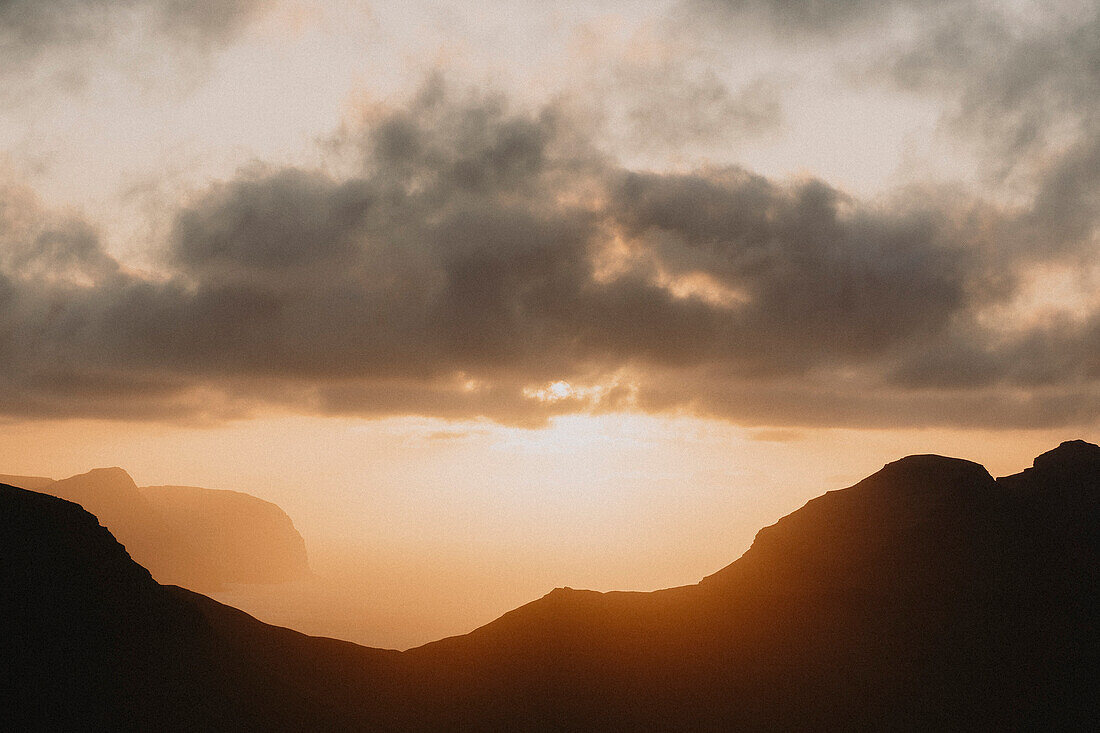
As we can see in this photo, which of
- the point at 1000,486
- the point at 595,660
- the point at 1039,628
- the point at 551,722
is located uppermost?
the point at 1000,486

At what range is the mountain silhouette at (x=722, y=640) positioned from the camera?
207ft

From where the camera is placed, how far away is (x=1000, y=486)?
87812mm

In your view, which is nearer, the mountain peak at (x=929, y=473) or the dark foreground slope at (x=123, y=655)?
the dark foreground slope at (x=123, y=655)

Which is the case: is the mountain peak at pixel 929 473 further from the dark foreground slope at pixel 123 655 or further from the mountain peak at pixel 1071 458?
the dark foreground slope at pixel 123 655

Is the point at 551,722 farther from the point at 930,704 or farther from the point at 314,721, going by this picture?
the point at 930,704

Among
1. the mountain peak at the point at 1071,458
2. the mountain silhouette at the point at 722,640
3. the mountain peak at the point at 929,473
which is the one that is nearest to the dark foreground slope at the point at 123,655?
the mountain silhouette at the point at 722,640

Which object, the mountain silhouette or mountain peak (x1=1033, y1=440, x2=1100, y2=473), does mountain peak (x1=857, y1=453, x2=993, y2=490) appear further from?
mountain peak (x1=1033, y1=440, x2=1100, y2=473)

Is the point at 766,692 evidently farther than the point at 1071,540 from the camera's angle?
No

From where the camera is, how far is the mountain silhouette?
63.2 meters

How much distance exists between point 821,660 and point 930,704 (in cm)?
1089

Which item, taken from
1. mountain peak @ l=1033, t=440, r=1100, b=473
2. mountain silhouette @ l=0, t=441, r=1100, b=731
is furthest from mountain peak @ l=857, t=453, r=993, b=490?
mountain peak @ l=1033, t=440, r=1100, b=473

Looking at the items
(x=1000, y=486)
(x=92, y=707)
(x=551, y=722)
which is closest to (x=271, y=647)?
(x=92, y=707)

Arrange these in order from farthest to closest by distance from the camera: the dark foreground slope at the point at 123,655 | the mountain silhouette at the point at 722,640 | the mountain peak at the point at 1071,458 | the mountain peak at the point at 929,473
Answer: the mountain peak at the point at 1071,458 → the mountain peak at the point at 929,473 → the mountain silhouette at the point at 722,640 → the dark foreground slope at the point at 123,655

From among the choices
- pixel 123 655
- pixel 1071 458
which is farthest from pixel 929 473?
pixel 123 655
